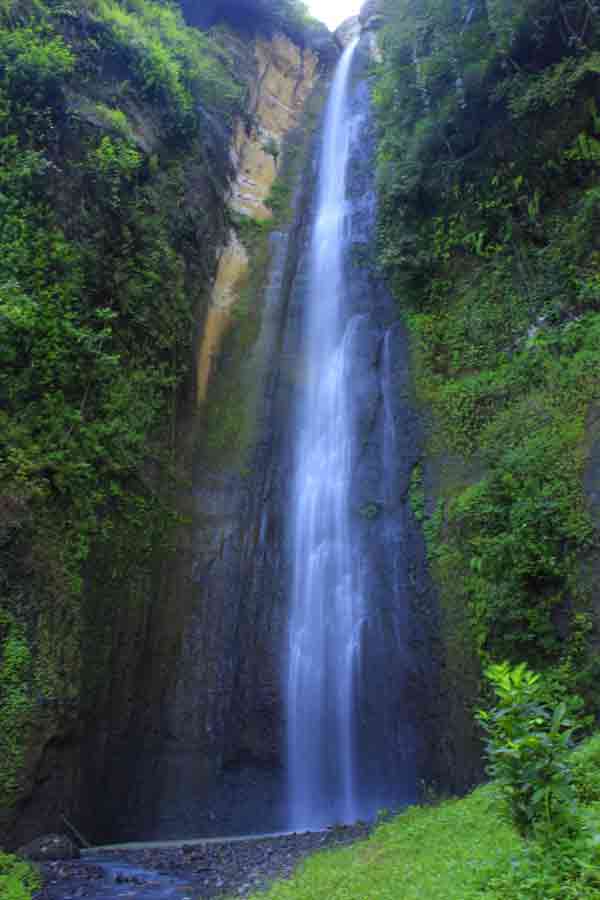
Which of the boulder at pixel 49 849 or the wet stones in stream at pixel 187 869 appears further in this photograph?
the boulder at pixel 49 849

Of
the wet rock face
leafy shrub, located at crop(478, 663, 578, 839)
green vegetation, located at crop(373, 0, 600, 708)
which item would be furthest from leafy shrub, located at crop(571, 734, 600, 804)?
the wet rock face

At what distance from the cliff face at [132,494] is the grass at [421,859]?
13.7ft

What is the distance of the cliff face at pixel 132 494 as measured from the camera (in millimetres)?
8812

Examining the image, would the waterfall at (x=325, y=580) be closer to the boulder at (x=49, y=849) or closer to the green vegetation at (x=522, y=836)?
the boulder at (x=49, y=849)

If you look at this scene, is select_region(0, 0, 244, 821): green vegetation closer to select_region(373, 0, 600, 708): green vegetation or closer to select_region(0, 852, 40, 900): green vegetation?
select_region(0, 852, 40, 900): green vegetation

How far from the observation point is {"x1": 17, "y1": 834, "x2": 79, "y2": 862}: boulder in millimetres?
7699

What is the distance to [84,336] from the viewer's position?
10766 millimetres

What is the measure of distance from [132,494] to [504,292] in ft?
25.2

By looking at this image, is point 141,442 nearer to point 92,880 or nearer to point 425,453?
point 425,453

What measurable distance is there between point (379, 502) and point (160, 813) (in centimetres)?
624

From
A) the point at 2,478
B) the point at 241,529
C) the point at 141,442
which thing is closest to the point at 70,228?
the point at 141,442

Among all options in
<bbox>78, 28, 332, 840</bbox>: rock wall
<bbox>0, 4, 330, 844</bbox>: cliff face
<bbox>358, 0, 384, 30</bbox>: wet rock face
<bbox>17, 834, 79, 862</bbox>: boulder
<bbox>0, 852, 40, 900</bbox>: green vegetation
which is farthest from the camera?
<bbox>358, 0, 384, 30</bbox>: wet rock face

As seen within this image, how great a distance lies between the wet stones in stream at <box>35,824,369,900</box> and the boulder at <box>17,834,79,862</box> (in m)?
0.18

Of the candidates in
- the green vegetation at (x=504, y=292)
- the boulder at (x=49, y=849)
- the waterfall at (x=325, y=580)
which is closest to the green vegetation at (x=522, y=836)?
the green vegetation at (x=504, y=292)
